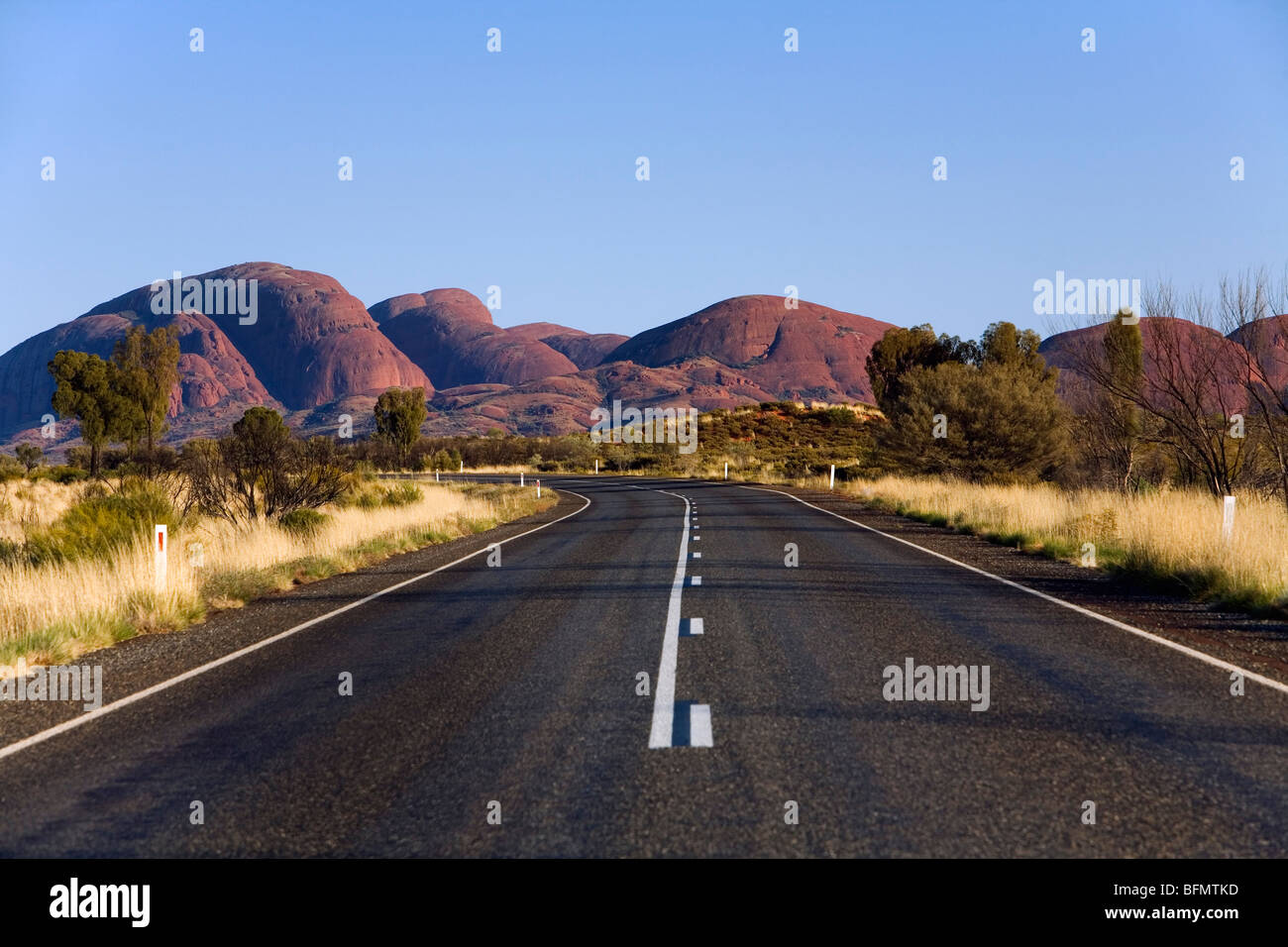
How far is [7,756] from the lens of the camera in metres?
6.16

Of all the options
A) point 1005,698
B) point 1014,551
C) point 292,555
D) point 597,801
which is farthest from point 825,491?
point 597,801

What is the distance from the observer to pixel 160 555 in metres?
12.1

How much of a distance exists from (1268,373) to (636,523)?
47.4ft

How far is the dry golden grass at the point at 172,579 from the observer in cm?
1007

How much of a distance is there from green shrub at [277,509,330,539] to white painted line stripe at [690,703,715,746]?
1480cm

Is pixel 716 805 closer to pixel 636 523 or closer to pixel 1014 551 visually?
pixel 1014 551

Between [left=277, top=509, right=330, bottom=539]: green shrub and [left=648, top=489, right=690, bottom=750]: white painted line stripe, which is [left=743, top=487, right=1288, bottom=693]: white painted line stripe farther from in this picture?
[left=277, top=509, right=330, bottom=539]: green shrub

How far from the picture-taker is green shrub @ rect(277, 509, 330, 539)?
816 inches

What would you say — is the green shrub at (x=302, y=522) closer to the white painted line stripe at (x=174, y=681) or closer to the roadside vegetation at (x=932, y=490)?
the roadside vegetation at (x=932, y=490)

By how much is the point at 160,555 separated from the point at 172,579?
15.6 inches

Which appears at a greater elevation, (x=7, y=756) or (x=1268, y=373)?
(x=1268, y=373)

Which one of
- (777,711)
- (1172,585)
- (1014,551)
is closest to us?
(777,711)

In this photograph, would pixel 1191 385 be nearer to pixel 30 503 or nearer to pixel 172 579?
pixel 172 579

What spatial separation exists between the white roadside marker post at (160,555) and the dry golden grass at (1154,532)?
11997 mm
